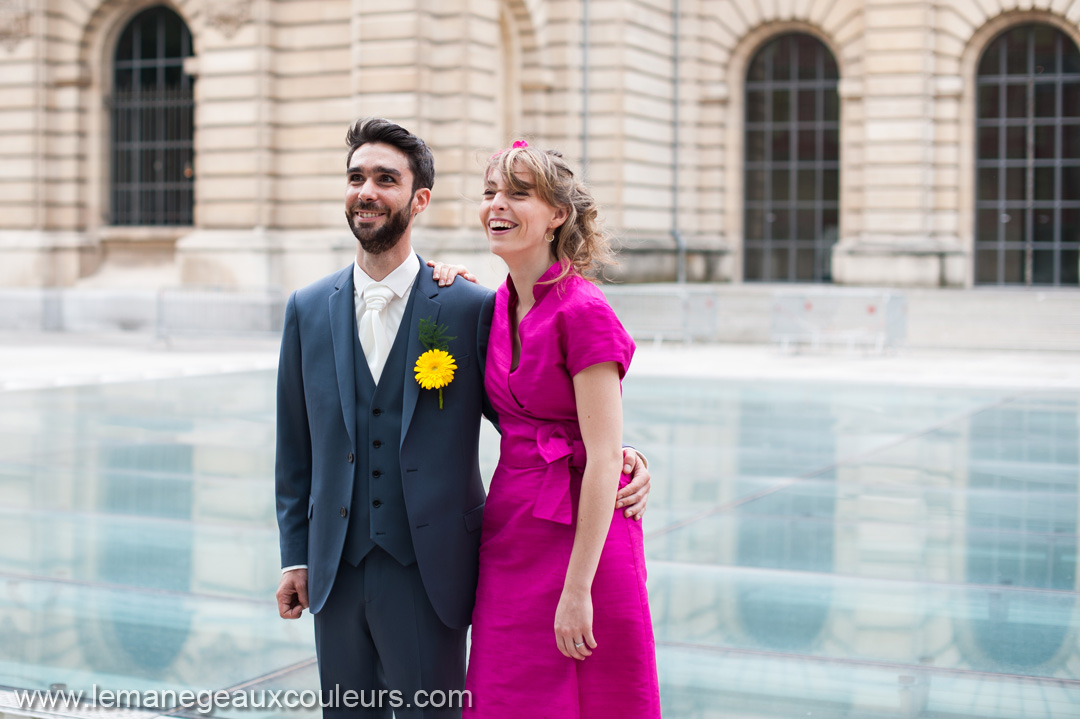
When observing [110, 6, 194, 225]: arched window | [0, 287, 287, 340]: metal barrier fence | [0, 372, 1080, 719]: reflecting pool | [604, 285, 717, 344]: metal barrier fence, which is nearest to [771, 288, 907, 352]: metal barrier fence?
[604, 285, 717, 344]: metal barrier fence

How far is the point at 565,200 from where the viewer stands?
10.9 feet

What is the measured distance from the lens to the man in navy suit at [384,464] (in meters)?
3.46

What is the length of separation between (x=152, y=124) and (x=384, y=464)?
81.0ft

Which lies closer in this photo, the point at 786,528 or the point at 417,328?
the point at 417,328

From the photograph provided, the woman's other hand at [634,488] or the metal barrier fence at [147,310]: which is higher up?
the metal barrier fence at [147,310]

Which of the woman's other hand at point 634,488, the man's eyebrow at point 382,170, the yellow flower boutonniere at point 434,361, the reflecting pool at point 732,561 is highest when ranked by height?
the man's eyebrow at point 382,170

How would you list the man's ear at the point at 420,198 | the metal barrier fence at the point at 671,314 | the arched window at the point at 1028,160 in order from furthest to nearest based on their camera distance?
the arched window at the point at 1028,160, the metal barrier fence at the point at 671,314, the man's ear at the point at 420,198

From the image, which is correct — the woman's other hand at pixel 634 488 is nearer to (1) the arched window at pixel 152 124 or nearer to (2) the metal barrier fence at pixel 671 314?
(2) the metal barrier fence at pixel 671 314

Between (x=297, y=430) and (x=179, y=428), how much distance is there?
350 inches

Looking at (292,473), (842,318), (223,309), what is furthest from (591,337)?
(223,309)

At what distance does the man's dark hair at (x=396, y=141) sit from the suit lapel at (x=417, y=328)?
10.3 inches

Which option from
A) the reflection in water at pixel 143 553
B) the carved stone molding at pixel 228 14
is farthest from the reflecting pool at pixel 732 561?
the carved stone molding at pixel 228 14

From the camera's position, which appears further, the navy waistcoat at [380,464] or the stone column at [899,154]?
the stone column at [899,154]

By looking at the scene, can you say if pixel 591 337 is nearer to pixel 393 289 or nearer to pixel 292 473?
pixel 393 289
